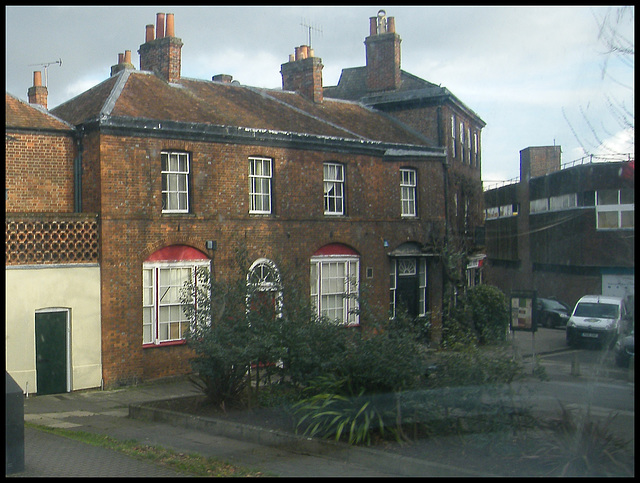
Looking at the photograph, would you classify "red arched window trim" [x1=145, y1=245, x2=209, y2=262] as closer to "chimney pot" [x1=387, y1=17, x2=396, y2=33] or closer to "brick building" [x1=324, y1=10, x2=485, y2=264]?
"brick building" [x1=324, y1=10, x2=485, y2=264]

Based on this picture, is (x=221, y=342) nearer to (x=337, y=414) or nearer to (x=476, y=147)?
(x=337, y=414)

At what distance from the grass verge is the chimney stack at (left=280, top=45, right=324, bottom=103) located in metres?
17.4

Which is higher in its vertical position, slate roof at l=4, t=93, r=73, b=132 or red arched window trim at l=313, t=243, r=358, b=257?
slate roof at l=4, t=93, r=73, b=132

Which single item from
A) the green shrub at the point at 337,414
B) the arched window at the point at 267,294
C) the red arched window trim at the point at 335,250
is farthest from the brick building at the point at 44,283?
the green shrub at the point at 337,414

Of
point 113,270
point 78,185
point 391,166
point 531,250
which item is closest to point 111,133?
point 78,185

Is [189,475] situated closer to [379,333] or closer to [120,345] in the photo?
[379,333]

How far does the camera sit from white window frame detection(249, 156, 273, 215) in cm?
2106

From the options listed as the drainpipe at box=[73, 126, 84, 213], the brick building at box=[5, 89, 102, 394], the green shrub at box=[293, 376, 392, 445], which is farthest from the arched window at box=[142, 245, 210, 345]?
the green shrub at box=[293, 376, 392, 445]

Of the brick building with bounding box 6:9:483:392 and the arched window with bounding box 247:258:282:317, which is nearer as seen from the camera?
the arched window with bounding box 247:258:282:317

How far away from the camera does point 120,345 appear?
18266 mm

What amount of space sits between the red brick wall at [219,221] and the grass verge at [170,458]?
17.7ft

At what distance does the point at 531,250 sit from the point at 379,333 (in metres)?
22.8

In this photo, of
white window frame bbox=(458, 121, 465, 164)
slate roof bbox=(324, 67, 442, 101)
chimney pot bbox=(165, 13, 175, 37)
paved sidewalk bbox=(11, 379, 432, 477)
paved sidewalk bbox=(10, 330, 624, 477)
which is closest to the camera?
paved sidewalk bbox=(10, 330, 624, 477)

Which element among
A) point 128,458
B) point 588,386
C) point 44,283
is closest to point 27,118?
point 44,283
